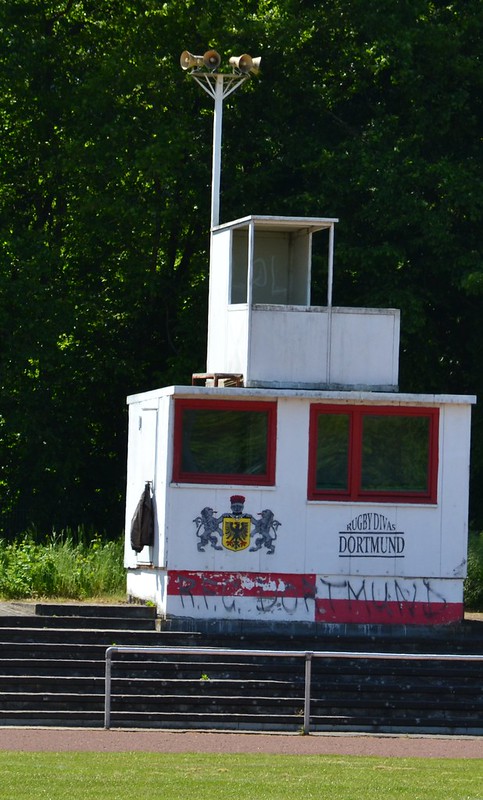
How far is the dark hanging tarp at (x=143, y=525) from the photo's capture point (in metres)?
18.7

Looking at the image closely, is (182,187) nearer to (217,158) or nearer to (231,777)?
(217,158)

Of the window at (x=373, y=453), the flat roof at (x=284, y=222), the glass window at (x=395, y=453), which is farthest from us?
the flat roof at (x=284, y=222)

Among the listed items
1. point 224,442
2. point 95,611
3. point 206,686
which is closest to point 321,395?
point 224,442

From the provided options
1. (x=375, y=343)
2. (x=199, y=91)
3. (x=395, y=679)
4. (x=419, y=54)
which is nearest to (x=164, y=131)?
(x=199, y=91)

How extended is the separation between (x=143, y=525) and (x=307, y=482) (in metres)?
2.15

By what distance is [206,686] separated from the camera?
1612 centimetres

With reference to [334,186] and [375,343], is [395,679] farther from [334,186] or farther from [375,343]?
[334,186]

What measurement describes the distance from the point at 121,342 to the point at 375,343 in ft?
50.5

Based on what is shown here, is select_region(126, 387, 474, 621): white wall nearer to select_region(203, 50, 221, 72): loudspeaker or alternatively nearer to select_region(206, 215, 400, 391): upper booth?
select_region(206, 215, 400, 391): upper booth

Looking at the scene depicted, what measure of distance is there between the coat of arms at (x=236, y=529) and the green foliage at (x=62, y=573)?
265 centimetres

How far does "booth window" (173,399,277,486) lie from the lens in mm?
18359

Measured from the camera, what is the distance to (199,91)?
31781mm

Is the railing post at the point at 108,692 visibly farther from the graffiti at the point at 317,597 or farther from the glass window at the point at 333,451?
the glass window at the point at 333,451

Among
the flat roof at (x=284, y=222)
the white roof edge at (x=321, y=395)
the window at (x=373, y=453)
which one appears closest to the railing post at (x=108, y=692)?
the white roof edge at (x=321, y=395)
